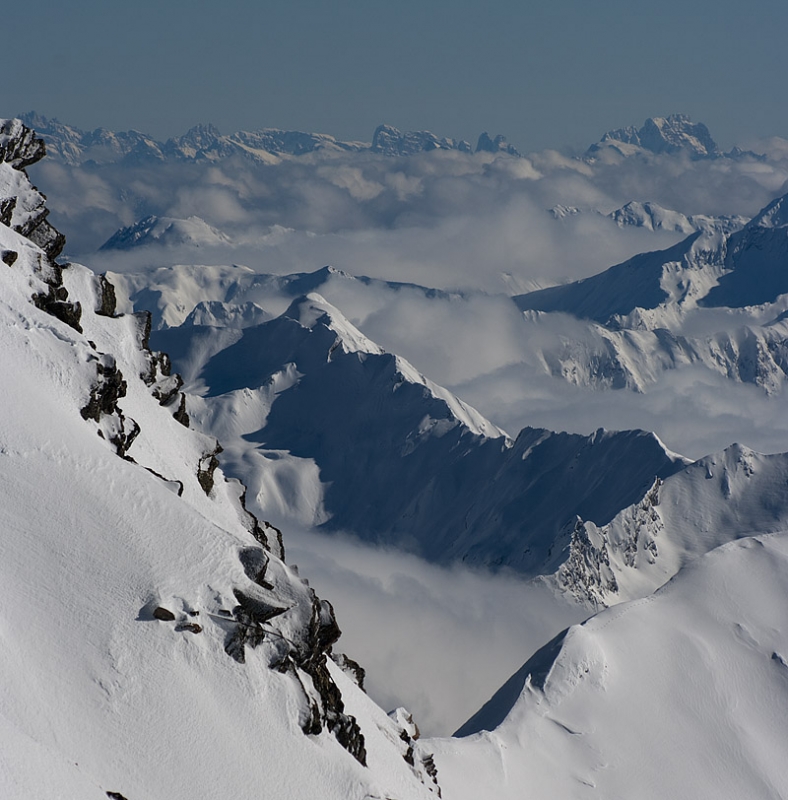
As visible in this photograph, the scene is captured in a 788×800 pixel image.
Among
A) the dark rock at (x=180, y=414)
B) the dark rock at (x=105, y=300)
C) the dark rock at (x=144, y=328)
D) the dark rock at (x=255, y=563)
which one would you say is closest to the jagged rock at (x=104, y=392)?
the dark rock at (x=255, y=563)

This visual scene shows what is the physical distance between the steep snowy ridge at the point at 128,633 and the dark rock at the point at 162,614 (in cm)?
6

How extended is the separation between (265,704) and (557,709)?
59.1 metres

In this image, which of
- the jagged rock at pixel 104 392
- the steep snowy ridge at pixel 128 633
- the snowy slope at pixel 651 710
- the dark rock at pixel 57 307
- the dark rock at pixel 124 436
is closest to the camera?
the steep snowy ridge at pixel 128 633

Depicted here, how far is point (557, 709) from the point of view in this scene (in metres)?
94.0

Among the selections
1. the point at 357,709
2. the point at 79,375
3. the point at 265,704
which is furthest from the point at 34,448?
the point at 357,709

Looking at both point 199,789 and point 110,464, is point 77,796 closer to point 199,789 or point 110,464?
point 199,789

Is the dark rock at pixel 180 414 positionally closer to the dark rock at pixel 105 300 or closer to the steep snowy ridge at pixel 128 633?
the dark rock at pixel 105 300

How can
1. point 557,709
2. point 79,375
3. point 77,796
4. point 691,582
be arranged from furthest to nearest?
1. point 691,582
2. point 557,709
3. point 79,375
4. point 77,796

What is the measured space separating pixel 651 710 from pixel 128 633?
70.8m

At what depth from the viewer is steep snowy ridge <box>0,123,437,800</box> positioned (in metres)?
35.1

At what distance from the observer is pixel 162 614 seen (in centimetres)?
3944

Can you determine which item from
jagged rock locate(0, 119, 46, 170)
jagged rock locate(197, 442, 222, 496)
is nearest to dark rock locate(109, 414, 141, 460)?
jagged rock locate(197, 442, 222, 496)

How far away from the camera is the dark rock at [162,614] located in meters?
39.4

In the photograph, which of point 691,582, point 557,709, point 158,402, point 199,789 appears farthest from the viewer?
point 691,582
